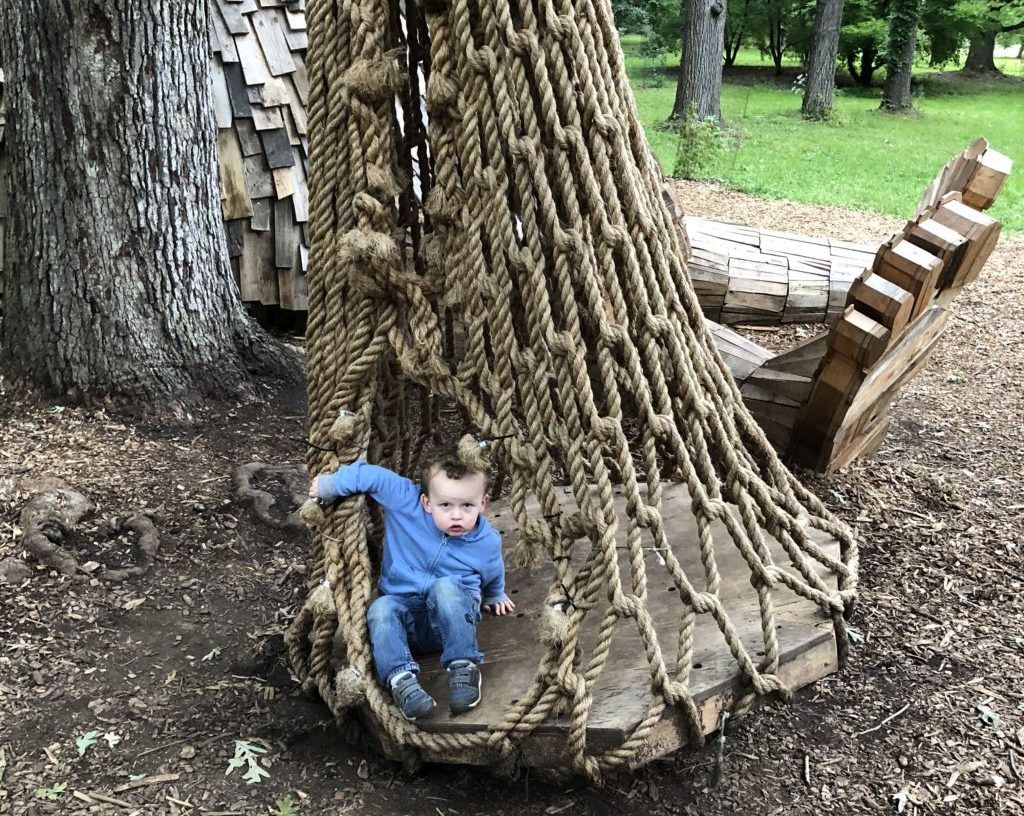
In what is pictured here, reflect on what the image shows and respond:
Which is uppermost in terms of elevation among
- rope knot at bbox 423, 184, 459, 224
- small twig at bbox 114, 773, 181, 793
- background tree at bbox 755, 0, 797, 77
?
background tree at bbox 755, 0, 797, 77

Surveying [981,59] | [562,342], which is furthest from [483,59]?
[981,59]

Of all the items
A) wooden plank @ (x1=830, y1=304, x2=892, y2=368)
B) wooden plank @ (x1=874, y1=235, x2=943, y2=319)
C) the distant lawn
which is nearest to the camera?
wooden plank @ (x1=874, y1=235, x2=943, y2=319)

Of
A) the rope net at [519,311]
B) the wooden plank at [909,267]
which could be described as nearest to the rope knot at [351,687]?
the rope net at [519,311]

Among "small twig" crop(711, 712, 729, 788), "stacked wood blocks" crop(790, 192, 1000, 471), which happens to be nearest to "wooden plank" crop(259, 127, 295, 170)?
"stacked wood blocks" crop(790, 192, 1000, 471)

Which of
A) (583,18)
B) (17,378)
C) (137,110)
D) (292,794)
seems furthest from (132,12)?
(292,794)

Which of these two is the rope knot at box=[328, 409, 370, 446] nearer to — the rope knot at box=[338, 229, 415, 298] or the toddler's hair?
the toddler's hair

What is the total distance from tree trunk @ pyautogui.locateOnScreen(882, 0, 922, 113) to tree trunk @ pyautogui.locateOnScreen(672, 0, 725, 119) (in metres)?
6.79

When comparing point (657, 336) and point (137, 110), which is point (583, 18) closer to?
point (657, 336)

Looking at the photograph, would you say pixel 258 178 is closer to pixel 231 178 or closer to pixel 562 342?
pixel 231 178

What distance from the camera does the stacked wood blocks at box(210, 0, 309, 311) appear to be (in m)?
5.15

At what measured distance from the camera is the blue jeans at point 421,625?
2250mm

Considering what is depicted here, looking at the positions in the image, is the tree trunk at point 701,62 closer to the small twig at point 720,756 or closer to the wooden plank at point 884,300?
the wooden plank at point 884,300

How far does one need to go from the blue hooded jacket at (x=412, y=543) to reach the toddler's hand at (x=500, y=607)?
124 mm

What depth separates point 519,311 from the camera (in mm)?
2521
